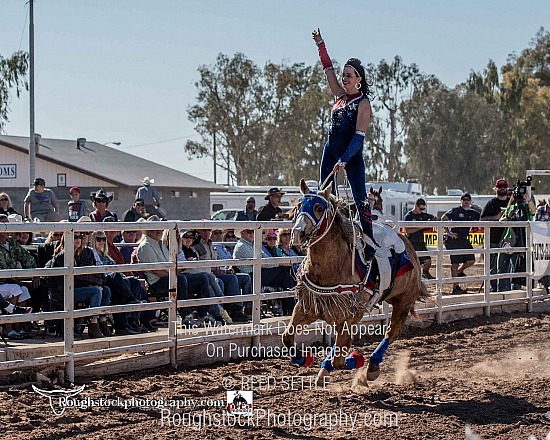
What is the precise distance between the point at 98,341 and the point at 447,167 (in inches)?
2203

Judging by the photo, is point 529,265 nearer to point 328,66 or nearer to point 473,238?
point 473,238

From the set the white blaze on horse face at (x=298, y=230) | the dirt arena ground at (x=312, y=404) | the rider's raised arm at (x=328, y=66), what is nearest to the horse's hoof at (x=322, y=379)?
the dirt arena ground at (x=312, y=404)

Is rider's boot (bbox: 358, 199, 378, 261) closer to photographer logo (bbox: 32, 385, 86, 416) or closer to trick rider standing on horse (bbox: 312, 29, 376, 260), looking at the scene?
trick rider standing on horse (bbox: 312, 29, 376, 260)

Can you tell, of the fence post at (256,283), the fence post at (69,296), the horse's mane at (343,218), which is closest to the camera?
the horse's mane at (343,218)

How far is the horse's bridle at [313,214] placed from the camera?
22.9ft

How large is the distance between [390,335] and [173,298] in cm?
231

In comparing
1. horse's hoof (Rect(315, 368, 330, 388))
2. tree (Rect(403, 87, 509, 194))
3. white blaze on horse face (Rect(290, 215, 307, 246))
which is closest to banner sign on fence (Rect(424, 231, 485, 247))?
horse's hoof (Rect(315, 368, 330, 388))

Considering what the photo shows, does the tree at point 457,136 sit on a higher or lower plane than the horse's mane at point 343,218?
higher

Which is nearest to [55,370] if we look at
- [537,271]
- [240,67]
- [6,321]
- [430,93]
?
[6,321]

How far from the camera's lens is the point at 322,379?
309 inches

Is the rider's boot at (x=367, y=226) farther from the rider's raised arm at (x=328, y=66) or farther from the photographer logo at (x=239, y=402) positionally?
the photographer logo at (x=239, y=402)

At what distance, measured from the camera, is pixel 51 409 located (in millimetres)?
6852

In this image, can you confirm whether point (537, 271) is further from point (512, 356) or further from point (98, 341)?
point (98, 341)

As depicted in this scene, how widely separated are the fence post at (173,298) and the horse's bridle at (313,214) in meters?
2.34
